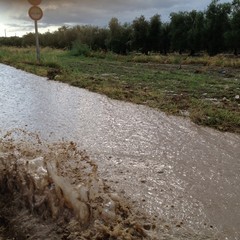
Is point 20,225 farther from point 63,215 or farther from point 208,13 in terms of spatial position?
point 208,13

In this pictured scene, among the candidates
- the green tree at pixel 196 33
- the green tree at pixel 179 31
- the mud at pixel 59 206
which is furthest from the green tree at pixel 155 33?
the mud at pixel 59 206

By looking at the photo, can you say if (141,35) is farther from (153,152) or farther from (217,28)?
(153,152)

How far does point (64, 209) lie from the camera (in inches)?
110

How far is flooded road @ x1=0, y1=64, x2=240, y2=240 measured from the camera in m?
Answer: 3.07

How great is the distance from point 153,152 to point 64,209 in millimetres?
1880

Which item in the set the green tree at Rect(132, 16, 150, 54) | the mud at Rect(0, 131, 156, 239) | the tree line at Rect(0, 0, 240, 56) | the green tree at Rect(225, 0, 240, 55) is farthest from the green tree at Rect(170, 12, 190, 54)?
the mud at Rect(0, 131, 156, 239)

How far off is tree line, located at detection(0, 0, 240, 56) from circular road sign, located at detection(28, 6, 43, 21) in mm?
18653

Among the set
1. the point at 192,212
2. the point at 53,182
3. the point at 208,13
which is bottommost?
the point at 192,212

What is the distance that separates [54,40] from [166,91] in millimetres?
43440

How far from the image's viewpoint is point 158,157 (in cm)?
428

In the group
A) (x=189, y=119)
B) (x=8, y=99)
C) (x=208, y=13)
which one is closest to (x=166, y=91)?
(x=189, y=119)

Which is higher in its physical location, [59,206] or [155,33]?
[155,33]

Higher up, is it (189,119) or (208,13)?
(208,13)

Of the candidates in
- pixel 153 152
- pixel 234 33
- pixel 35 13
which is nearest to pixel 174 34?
pixel 234 33
